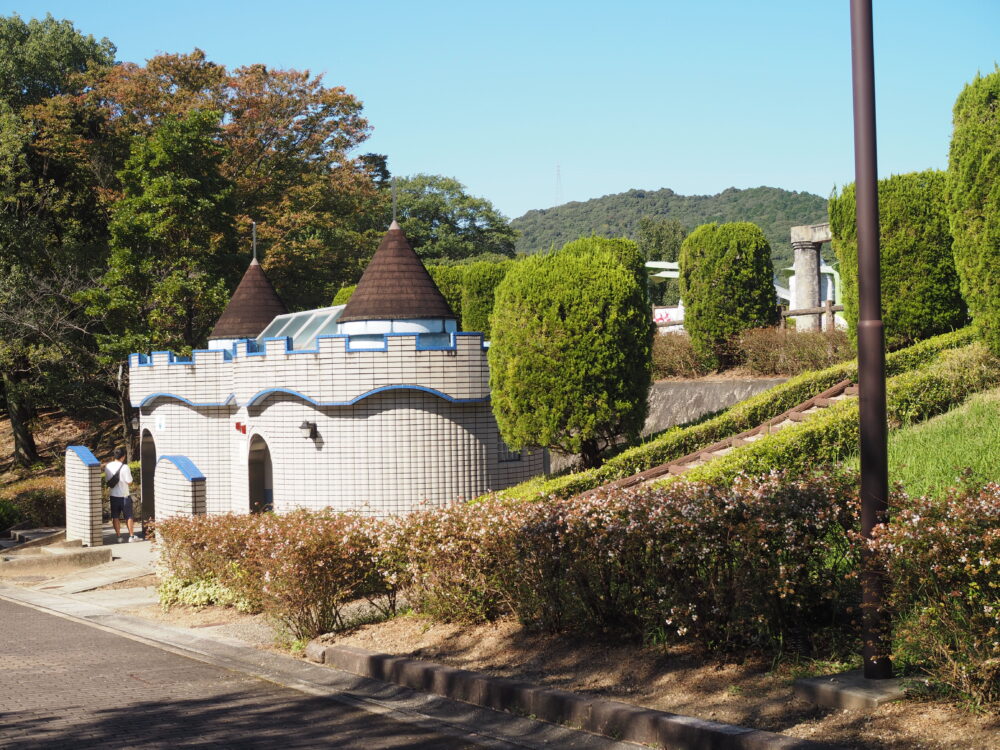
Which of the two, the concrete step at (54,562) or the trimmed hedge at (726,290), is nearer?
the concrete step at (54,562)

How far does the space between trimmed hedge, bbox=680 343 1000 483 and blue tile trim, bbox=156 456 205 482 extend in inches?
475

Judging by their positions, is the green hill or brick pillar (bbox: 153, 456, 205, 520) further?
the green hill

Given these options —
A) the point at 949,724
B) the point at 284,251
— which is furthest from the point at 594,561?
the point at 284,251

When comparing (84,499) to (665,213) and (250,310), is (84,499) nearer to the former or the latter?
(250,310)

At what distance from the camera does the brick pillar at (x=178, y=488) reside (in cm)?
2181

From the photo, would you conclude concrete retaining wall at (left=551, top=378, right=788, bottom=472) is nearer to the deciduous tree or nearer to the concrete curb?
the concrete curb

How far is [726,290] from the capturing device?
77.9ft

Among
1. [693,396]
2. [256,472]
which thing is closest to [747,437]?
[693,396]

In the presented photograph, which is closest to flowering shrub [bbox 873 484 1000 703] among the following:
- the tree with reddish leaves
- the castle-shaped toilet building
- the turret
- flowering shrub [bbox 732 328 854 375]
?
the castle-shaped toilet building

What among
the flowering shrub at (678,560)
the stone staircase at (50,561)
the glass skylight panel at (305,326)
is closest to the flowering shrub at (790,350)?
the glass skylight panel at (305,326)

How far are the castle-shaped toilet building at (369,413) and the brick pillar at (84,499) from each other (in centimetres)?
183

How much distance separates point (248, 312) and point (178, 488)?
5.49m

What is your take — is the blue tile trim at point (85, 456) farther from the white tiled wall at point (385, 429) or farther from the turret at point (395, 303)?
the turret at point (395, 303)

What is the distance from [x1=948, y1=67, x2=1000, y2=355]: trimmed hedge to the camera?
45.2 feet
